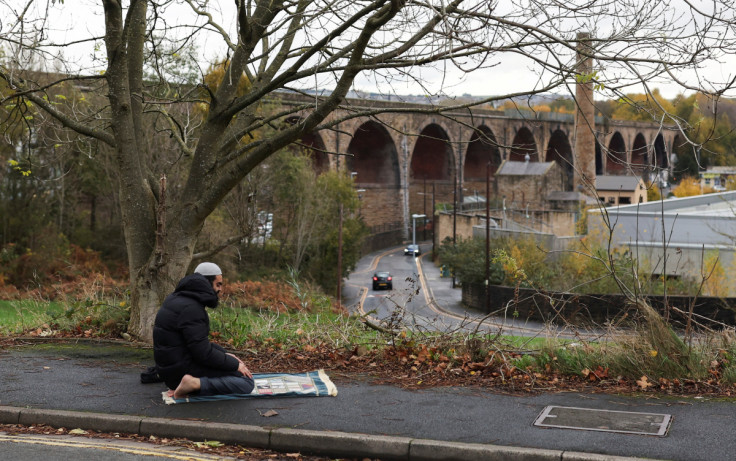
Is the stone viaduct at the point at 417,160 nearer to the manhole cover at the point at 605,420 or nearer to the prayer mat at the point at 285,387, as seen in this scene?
the prayer mat at the point at 285,387

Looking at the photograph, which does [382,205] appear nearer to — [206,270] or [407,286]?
[407,286]

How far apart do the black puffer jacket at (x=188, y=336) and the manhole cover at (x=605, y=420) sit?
267 centimetres

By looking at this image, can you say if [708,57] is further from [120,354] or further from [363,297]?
[363,297]

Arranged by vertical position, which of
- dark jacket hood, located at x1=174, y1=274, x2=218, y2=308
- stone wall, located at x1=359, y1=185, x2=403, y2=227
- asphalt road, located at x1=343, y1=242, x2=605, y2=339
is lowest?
asphalt road, located at x1=343, y1=242, x2=605, y2=339

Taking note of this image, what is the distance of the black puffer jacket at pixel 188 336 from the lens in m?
6.43

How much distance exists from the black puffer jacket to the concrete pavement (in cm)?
31

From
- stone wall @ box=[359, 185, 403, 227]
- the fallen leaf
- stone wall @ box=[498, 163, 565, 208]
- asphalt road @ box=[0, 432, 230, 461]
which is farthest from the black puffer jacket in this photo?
stone wall @ box=[498, 163, 565, 208]

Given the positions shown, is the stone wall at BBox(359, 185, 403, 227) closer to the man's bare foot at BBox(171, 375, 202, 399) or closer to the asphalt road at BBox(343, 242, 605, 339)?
the asphalt road at BBox(343, 242, 605, 339)

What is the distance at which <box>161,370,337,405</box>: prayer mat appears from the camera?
6.55 metres

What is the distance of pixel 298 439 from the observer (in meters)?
5.62

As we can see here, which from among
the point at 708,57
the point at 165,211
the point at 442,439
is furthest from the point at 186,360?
the point at 708,57

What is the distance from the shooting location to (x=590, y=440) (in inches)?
206

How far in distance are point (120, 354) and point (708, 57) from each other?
682 centimetres

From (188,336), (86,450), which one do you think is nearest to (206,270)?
(188,336)
